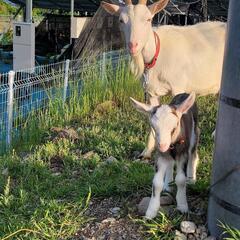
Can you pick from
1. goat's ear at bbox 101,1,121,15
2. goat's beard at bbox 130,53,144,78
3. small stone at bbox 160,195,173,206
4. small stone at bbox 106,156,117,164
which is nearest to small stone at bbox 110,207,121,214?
small stone at bbox 160,195,173,206

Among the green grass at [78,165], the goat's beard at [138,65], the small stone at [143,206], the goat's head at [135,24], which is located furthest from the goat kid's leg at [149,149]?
the small stone at [143,206]

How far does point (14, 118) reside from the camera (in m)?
7.55

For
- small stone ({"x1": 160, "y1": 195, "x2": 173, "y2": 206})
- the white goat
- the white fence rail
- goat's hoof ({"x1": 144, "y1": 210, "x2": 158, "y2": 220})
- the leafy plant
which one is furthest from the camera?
the white fence rail

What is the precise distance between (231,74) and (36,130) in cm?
443

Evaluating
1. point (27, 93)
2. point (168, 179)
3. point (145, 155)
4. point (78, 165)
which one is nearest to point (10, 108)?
point (27, 93)

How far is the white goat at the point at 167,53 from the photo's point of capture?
542 cm

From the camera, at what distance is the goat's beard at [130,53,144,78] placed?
18.8 feet

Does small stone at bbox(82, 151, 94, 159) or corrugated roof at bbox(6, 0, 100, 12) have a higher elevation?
corrugated roof at bbox(6, 0, 100, 12)

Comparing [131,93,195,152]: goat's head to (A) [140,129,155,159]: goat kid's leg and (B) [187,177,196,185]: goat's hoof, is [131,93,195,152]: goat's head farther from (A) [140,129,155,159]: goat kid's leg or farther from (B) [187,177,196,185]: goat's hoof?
(A) [140,129,155,159]: goat kid's leg

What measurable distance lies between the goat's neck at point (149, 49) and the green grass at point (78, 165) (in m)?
1.00

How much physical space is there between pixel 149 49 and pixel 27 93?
10.2ft

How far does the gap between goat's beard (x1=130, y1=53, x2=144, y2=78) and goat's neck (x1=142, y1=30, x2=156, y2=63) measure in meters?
0.05

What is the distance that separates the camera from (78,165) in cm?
530

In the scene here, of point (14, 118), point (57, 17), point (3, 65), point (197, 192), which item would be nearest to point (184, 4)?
point (57, 17)
